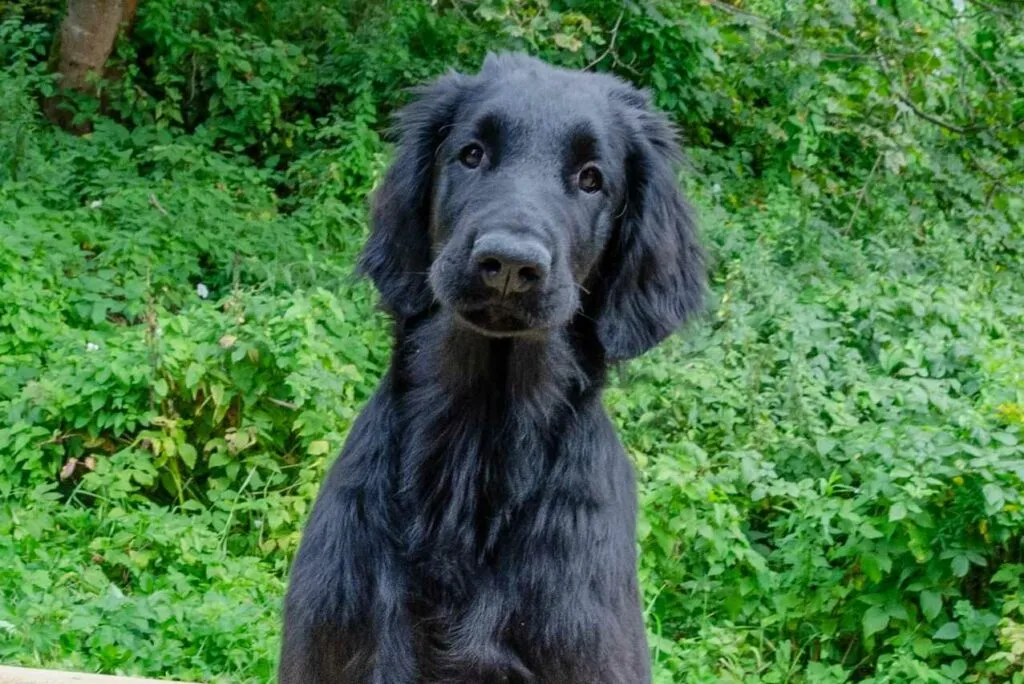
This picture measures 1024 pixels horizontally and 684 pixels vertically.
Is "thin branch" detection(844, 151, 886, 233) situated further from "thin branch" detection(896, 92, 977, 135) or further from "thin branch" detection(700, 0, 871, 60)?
"thin branch" detection(700, 0, 871, 60)

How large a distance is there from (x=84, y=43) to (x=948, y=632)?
6.69 meters

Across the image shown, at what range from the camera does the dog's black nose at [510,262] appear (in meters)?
2.73

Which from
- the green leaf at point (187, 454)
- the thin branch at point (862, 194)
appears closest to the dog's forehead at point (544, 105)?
the green leaf at point (187, 454)

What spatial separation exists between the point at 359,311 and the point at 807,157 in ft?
12.1

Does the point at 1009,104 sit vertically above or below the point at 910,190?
above

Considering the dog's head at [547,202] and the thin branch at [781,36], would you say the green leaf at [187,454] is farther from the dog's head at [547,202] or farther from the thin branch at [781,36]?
the thin branch at [781,36]

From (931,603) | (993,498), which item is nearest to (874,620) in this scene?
(931,603)

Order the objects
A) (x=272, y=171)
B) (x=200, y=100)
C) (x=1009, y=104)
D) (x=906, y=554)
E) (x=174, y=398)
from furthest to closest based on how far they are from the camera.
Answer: (x=200, y=100)
(x=272, y=171)
(x=1009, y=104)
(x=174, y=398)
(x=906, y=554)

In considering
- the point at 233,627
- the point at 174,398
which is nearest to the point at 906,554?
the point at 233,627

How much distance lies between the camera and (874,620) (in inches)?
195

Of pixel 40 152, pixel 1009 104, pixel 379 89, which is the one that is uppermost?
pixel 1009 104

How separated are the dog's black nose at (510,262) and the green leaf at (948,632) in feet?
9.22

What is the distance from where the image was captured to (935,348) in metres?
6.20

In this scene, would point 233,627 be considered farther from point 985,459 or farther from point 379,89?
point 379,89
